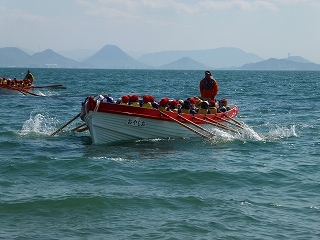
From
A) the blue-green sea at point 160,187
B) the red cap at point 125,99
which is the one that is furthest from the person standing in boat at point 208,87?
the red cap at point 125,99

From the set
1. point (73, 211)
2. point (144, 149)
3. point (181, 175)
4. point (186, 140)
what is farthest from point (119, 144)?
point (73, 211)

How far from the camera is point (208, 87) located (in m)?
22.1

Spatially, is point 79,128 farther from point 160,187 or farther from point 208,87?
point 160,187

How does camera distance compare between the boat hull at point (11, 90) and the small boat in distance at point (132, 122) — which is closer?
the small boat in distance at point (132, 122)

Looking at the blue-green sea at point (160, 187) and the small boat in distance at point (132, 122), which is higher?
the small boat in distance at point (132, 122)

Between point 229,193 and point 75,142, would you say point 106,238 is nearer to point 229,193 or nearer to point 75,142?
point 229,193

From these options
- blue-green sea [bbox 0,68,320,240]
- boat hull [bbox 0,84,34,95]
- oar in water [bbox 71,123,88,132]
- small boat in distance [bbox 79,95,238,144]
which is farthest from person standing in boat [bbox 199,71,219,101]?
boat hull [bbox 0,84,34,95]

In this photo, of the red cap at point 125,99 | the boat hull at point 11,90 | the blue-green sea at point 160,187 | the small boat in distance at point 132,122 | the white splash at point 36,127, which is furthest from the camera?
the boat hull at point 11,90

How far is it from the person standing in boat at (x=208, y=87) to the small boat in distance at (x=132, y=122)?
3379mm

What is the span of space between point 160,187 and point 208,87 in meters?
9.99

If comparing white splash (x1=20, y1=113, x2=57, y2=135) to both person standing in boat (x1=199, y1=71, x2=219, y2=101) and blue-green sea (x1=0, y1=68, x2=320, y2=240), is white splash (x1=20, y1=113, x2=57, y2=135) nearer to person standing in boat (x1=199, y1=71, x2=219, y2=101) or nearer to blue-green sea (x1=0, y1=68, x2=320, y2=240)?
blue-green sea (x1=0, y1=68, x2=320, y2=240)

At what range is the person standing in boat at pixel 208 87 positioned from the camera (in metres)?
22.0

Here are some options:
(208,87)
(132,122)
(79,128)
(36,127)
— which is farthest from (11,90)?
(132,122)

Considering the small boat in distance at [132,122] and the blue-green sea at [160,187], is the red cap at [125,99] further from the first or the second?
the blue-green sea at [160,187]
